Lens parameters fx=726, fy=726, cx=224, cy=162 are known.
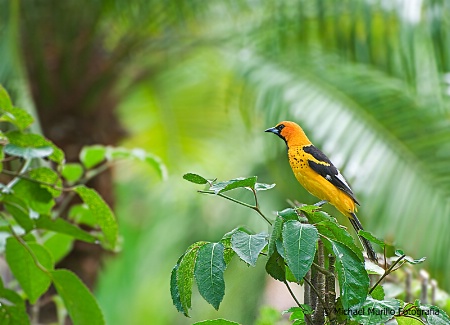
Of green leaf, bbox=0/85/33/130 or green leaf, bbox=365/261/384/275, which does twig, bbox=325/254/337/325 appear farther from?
green leaf, bbox=0/85/33/130

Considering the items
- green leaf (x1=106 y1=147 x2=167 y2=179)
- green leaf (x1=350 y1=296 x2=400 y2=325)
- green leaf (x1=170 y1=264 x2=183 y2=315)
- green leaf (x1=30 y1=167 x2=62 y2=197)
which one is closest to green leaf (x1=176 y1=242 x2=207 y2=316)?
green leaf (x1=170 y1=264 x2=183 y2=315)

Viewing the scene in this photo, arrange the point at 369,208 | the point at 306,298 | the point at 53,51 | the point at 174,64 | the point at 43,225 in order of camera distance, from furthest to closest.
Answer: the point at 174,64 < the point at 53,51 < the point at 369,208 < the point at 43,225 < the point at 306,298

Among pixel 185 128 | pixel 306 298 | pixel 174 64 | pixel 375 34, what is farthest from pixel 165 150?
pixel 306 298

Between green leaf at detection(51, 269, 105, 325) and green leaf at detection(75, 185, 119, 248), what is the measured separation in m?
0.15

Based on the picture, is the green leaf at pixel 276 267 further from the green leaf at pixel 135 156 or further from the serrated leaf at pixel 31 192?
the green leaf at pixel 135 156

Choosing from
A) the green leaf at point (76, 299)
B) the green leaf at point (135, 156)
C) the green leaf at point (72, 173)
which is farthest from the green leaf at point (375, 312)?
the green leaf at point (72, 173)

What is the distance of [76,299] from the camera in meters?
1.62

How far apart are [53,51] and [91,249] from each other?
1335 millimetres

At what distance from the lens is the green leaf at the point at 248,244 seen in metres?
0.95

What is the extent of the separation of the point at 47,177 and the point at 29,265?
20 cm

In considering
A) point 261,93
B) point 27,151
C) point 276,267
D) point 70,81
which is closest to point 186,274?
point 276,267

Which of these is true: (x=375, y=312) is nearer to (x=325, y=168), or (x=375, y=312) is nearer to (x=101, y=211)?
(x=325, y=168)

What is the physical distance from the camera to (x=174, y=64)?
5.12 meters

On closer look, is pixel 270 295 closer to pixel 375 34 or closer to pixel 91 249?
pixel 91 249
